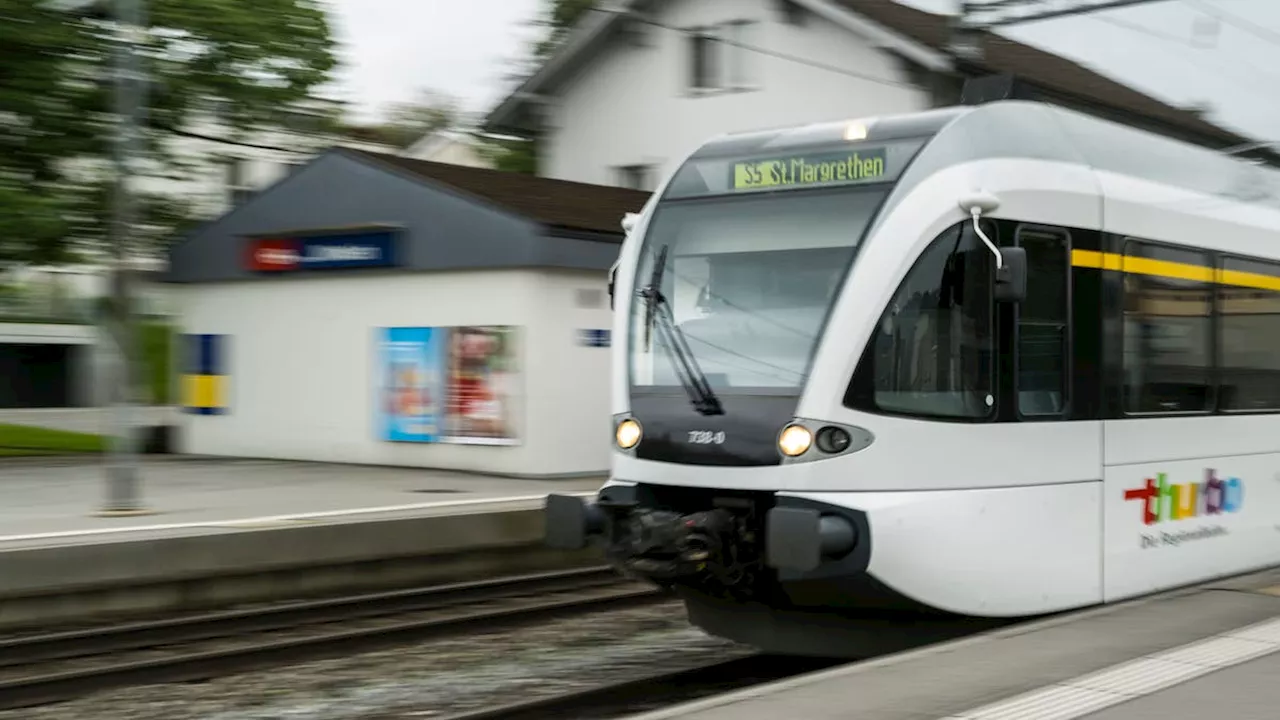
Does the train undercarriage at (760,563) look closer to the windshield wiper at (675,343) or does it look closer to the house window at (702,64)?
the windshield wiper at (675,343)

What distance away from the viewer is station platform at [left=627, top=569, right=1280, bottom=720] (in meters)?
5.66

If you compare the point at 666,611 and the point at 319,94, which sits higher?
the point at 319,94

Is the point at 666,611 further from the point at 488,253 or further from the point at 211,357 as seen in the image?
the point at 211,357

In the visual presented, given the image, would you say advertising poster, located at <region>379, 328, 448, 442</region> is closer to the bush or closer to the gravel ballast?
the gravel ballast

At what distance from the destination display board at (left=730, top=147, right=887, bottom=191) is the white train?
0.05ft

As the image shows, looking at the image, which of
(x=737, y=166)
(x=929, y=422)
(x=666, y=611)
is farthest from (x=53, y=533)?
(x=929, y=422)

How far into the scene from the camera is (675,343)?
27.3 ft

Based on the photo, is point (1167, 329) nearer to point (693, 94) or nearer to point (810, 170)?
point (810, 170)

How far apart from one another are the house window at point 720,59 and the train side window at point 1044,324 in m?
18.1

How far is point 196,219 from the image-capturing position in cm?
2544

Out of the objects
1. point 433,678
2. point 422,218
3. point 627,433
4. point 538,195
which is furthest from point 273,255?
point 627,433

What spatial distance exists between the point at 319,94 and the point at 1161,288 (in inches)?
738

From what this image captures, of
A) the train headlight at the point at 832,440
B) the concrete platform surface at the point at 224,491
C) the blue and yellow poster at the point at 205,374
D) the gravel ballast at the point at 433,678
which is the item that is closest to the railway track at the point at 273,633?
the gravel ballast at the point at 433,678

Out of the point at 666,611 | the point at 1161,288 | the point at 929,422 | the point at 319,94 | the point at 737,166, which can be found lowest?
the point at 666,611
